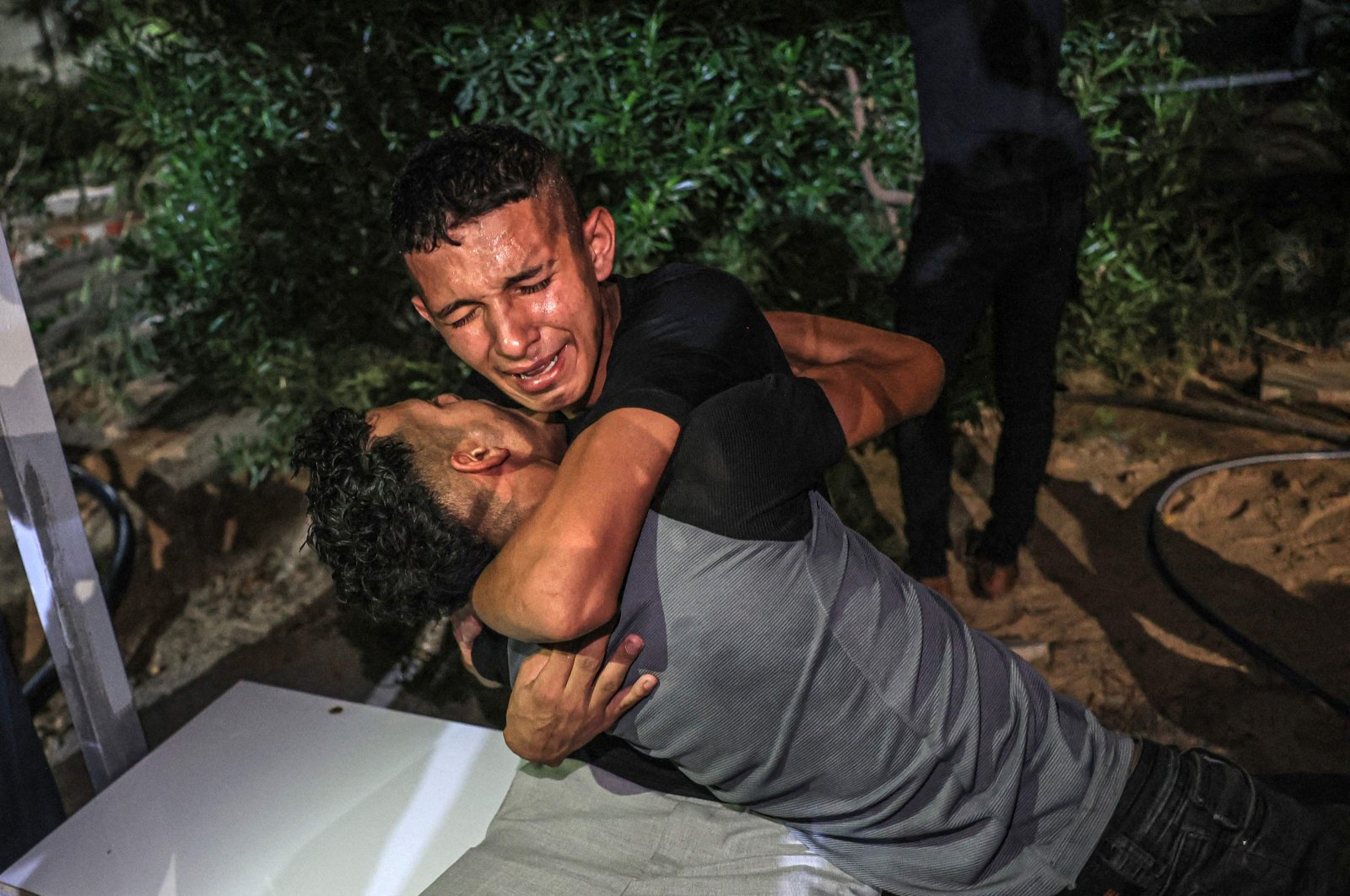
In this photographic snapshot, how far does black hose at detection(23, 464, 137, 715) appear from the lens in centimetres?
410

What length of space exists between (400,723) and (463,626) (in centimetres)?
54

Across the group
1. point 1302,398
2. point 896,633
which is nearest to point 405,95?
point 896,633

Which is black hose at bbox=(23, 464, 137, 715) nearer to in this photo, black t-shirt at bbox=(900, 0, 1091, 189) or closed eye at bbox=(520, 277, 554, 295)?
closed eye at bbox=(520, 277, 554, 295)

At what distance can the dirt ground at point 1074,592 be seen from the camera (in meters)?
3.50

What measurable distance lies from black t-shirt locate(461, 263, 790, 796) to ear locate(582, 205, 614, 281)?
53mm

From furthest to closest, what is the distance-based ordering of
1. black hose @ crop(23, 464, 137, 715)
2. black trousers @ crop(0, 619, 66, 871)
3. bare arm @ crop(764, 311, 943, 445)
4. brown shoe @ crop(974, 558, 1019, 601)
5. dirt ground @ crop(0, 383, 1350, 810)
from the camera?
black hose @ crop(23, 464, 137, 715) → brown shoe @ crop(974, 558, 1019, 601) → dirt ground @ crop(0, 383, 1350, 810) → black trousers @ crop(0, 619, 66, 871) → bare arm @ crop(764, 311, 943, 445)

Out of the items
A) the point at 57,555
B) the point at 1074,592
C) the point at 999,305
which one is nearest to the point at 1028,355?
the point at 999,305

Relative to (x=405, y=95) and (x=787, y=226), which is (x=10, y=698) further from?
(x=787, y=226)

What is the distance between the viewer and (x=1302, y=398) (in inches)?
198

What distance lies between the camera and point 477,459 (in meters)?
1.74

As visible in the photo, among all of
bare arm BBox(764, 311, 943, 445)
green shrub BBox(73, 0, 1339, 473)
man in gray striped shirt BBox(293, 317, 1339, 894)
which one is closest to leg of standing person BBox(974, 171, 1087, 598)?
green shrub BBox(73, 0, 1339, 473)

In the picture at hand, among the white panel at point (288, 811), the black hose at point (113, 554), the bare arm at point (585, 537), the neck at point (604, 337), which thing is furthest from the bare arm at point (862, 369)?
the black hose at point (113, 554)

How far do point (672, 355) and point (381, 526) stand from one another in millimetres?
543

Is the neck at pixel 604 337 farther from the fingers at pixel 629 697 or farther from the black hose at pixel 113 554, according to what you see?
the black hose at pixel 113 554
